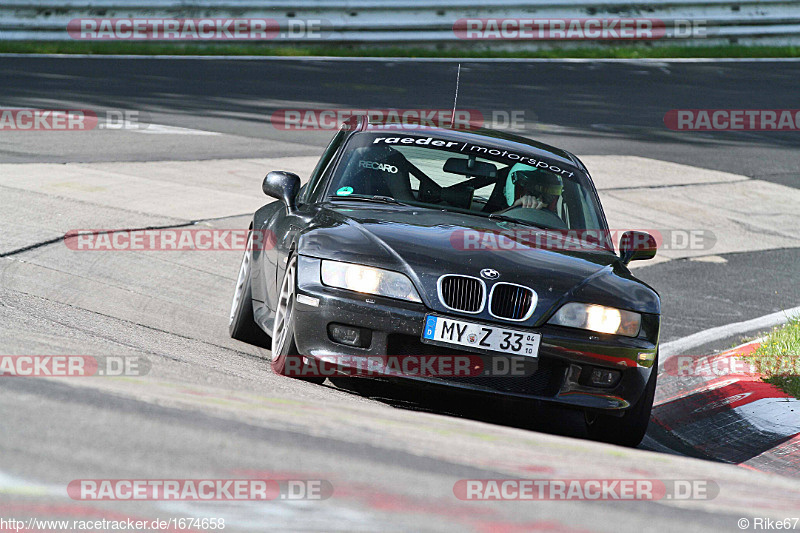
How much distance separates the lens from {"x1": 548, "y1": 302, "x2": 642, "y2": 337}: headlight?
15.7 feet

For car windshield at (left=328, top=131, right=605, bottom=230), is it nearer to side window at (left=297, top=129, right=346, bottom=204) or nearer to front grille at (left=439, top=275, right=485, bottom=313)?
side window at (left=297, top=129, right=346, bottom=204)

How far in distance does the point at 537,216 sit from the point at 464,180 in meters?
0.48

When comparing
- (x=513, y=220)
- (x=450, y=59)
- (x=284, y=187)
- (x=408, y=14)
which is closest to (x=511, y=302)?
(x=513, y=220)

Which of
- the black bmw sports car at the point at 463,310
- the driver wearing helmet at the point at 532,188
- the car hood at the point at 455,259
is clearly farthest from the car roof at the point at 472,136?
the car hood at the point at 455,259

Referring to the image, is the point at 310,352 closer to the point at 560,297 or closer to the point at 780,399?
the point at 560,297

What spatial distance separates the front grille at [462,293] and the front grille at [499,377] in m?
0.20

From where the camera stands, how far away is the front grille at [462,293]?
4719mm

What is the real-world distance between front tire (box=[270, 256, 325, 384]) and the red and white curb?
2.05m

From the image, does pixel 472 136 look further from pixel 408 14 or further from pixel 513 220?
pixel 408 14

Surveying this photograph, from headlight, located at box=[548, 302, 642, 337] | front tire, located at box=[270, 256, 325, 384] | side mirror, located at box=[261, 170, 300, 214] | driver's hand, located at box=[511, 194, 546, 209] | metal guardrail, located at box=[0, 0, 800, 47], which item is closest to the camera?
headlight, located at box=[548, 302, 642, 337]

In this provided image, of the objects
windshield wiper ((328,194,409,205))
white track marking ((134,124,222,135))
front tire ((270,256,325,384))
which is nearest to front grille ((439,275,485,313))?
front tire ((270,256,325,384))

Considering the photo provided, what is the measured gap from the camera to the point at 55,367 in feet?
12.3

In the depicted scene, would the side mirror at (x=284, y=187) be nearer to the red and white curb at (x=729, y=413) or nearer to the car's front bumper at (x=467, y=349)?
the car's front bumper at (x=467, y=349)

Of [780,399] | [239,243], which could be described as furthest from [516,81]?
[780,399]
